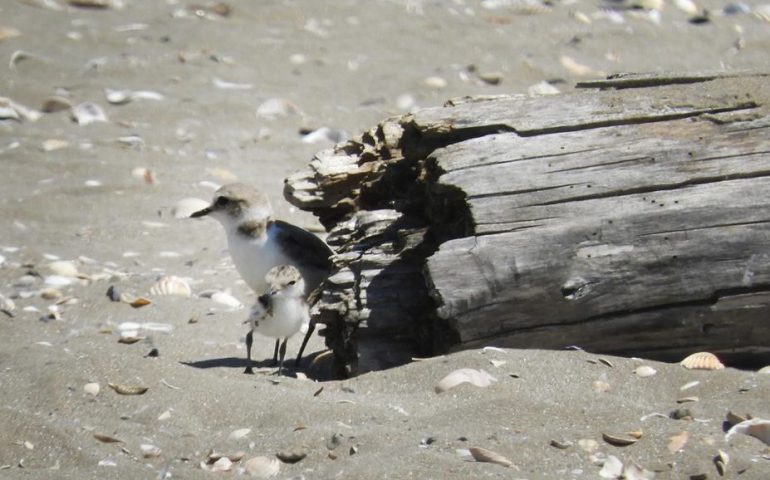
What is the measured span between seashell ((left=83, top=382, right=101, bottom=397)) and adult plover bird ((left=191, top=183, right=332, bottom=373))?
150 centimetres

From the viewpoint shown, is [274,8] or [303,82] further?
[274,8]

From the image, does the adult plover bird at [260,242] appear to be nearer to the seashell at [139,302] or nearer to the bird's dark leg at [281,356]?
the bird's dark leg at [281,356]

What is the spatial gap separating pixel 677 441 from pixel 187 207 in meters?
4.48

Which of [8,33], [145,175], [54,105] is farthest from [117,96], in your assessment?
[8,33]

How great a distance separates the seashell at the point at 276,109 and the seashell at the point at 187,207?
1.74 metres

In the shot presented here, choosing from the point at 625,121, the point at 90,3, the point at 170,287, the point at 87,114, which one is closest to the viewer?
the point at 625,121

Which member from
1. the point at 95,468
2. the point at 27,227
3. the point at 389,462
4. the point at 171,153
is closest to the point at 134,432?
the point at 95,468

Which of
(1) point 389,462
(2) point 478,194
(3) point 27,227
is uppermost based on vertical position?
(2) point 478,194

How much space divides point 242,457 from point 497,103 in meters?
2.00

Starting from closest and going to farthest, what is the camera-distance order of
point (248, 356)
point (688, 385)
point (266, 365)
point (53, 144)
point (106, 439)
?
1. point (106, 439)
2. point (688, 385)
3. point (248, 356)
4. point (266, 365)
5. point (53, 144)

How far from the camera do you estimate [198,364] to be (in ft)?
17.8

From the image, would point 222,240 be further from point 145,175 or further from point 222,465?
point 222,465

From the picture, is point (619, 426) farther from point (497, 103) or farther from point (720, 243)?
point (497, 103)

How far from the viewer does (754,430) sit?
3977 mm
